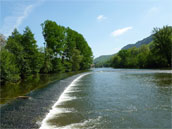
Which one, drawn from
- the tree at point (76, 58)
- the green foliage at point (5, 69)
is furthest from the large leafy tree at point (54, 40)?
the green foliage at point (5, 69)

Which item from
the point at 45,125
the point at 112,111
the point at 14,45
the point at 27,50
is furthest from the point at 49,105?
the point at 27,50

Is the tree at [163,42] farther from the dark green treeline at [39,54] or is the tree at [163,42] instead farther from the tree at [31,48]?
the tree at [31,48]

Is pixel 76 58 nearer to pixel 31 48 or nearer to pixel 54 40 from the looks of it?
pixel 54 40

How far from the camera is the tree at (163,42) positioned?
48406 millimetres

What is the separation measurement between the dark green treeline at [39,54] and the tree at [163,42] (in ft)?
91.3

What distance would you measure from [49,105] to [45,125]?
261 cm

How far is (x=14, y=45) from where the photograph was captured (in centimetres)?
2372

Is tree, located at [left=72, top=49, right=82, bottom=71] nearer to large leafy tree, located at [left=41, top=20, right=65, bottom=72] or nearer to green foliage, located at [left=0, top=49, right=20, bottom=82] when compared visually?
large leafy tree, located at [left=41, top=20, right=65, bottom=72]

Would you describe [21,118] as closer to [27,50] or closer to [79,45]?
[27,50]

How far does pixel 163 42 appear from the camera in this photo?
49719mm

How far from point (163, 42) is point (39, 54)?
4303 centimetres

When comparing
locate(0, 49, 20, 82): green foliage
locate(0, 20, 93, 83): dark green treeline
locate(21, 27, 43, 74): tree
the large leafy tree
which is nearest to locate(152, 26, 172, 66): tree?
locate(0, 20, 93, 83): dark green treeline

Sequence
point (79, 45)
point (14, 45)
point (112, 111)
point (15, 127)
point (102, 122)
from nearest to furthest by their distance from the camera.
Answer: point (15, 127), point (102, 122), point (112, 111), point (14, 45), point (79, 45)

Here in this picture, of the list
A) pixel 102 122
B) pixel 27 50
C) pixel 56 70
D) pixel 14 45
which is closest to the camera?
pixel 102 122
